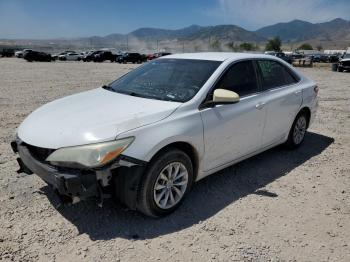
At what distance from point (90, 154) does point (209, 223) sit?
56.7 inches

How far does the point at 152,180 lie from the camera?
11.2 ft

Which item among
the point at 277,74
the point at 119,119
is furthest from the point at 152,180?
the point at 277,74

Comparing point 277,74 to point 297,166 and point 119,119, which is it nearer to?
point 297,166

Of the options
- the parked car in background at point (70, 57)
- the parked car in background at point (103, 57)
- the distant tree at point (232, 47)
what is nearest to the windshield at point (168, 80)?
the parked car in background at point (103, 57)

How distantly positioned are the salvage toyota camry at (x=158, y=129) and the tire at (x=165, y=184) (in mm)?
10

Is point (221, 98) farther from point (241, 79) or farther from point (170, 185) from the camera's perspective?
point (170, 185)

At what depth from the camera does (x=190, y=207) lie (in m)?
3.97

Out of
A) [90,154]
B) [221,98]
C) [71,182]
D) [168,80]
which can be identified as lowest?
[71,182]

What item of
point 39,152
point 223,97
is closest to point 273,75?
point 223,97

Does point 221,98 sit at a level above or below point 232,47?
below

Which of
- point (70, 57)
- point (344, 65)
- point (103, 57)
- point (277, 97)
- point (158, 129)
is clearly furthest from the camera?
point (70, 57)

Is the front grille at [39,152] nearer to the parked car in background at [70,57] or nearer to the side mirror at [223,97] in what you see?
the side mirror at [223,97]

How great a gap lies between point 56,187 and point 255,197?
231 cm

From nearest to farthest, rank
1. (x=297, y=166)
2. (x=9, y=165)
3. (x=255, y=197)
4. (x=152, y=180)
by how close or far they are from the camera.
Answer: (x=152, y=180) → (x=255, y=197) → (x=9, y=165) → (x=297, y=166)
